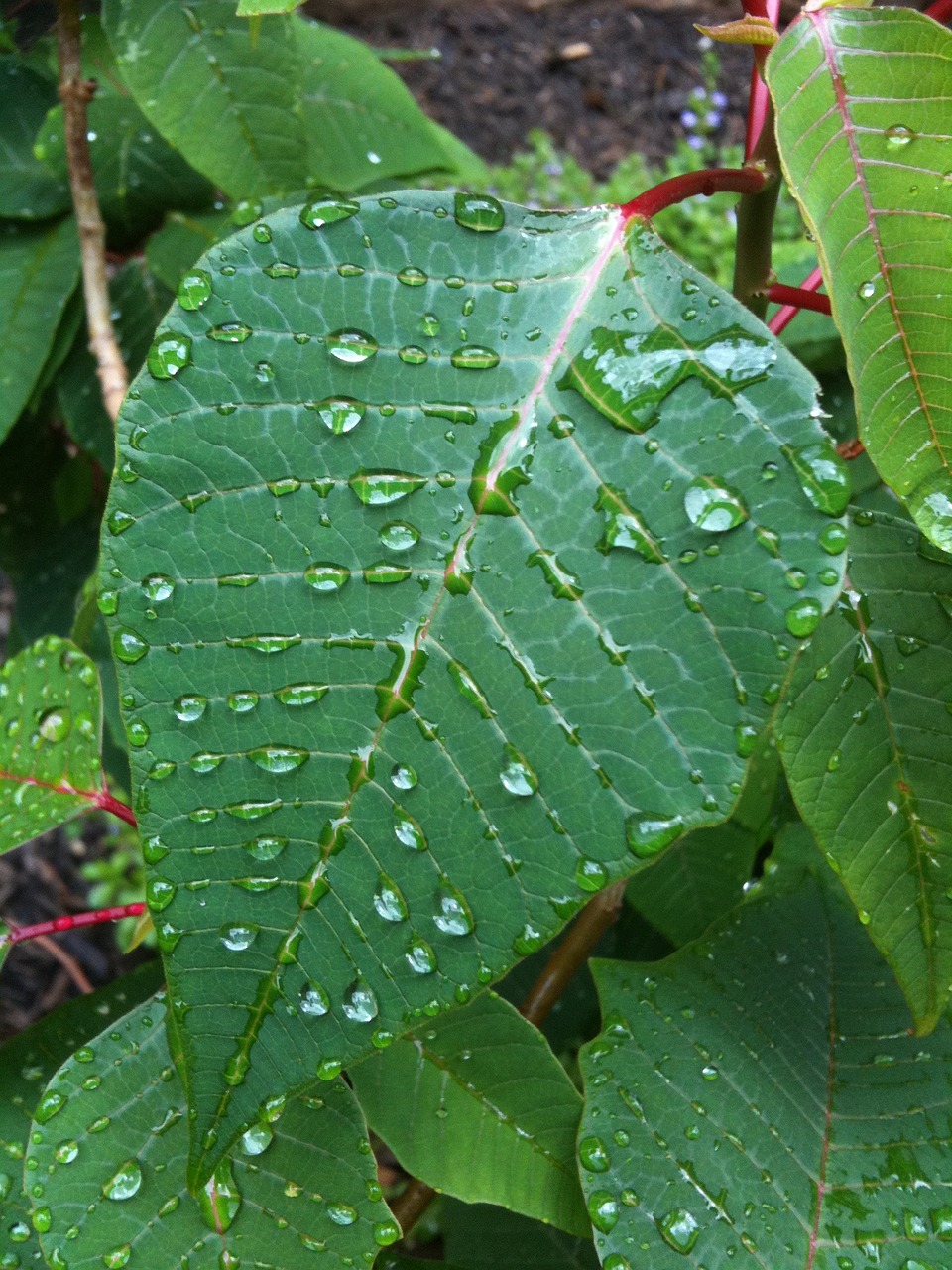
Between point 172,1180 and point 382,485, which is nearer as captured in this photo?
point 382,485

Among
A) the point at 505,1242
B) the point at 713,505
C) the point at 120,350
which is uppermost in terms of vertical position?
the point at 713,505

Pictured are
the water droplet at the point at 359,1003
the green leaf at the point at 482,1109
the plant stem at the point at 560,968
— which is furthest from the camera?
the plant stem at the point at 560,968

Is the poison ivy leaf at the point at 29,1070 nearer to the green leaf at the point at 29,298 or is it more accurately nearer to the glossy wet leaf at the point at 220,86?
the green leaf at the point at 29,298

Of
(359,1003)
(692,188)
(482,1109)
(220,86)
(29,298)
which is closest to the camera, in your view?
(359,1003)

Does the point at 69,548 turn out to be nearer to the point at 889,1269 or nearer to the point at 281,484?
the point at 281,484

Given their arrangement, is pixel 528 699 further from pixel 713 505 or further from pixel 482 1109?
pixel 482 1109

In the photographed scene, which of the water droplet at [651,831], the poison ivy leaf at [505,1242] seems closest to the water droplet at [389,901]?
the water droplet at [651,831]

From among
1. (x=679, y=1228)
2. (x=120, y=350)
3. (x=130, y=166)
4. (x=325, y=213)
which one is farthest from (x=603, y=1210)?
(x=130, y=166)
